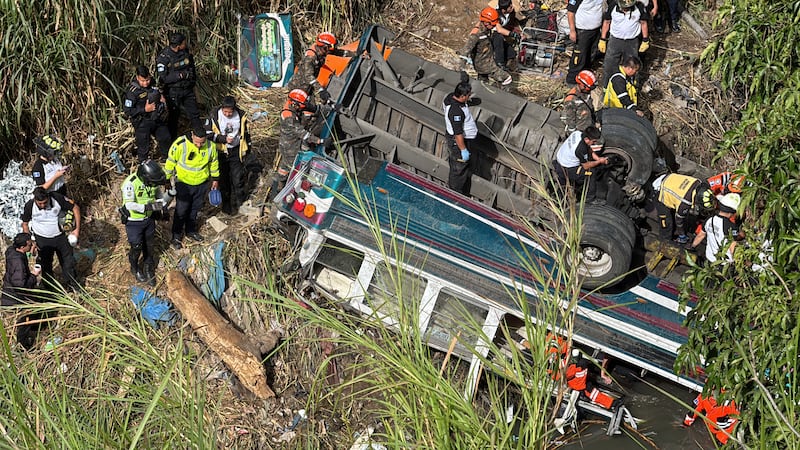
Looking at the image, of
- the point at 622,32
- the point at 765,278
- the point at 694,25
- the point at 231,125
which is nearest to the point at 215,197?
the point at 231,125

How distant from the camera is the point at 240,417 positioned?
9000 mm

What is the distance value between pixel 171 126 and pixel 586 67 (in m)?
5.35

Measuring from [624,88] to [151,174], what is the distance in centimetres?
533

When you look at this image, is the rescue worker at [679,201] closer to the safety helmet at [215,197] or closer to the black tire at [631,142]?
the black tire at [631,142]

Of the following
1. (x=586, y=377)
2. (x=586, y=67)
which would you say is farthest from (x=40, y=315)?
(x=586, y=67)

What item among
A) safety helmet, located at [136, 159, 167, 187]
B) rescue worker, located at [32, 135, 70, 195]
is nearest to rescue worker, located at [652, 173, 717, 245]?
safety helmet, located at [136, 159, 167, 187]

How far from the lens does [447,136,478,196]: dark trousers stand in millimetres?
9234

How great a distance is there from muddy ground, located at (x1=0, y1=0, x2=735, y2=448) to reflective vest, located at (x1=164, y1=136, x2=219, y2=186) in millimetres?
851

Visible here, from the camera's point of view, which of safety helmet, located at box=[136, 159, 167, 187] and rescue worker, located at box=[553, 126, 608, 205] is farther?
rescue worker, located at box=[553, 126, 608, 205]

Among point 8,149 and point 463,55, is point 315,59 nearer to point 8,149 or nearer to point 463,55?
point 463,55

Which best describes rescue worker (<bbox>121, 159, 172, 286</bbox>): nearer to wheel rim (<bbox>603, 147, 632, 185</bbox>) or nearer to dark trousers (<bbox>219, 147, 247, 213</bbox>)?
dark trousers (<bbox>219, 147, 247, 213</bbox>)

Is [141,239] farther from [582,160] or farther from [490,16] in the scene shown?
[490,16]

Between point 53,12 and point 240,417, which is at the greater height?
point 53,12

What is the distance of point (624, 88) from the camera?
33.9 ft
